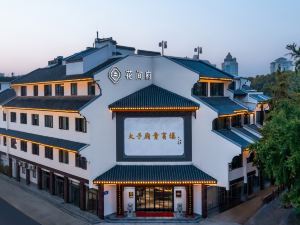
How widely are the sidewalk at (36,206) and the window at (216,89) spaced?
57.7 ft

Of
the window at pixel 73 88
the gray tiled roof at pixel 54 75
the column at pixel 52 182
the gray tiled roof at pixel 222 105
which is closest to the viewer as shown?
the gray tiled roof at pixel 222 105

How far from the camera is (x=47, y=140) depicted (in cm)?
3609

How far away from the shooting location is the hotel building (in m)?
29.5

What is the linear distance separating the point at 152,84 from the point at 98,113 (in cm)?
646

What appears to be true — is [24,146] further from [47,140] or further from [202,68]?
[202,68]

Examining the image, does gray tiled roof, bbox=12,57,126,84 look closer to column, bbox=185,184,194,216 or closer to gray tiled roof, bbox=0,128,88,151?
gray tiled roof, bbox=0,128,88,151

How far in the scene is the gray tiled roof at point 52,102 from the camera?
32.2 metres

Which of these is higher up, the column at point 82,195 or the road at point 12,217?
the column at point 82,195

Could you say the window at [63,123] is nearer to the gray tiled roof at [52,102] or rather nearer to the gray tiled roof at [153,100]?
the gray tiled roof at [52,102]

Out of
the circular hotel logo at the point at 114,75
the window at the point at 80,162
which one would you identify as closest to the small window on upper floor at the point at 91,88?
the circular hotel logo at the point at 114,75

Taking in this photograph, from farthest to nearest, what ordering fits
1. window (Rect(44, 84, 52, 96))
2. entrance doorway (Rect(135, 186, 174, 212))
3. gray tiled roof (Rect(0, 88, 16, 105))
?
1. gray tiled roof (Rect(0, 88, 16, 105))
2. window (Rect(44, 84, 52, 96))
3. entrance doorway (Rect(135, 186, 174, 212))

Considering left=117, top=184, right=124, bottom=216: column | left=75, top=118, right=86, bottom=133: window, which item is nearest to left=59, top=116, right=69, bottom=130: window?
left=75, top=118, right=86, bottom=133: window

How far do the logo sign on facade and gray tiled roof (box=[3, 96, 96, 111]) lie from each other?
10.1ft

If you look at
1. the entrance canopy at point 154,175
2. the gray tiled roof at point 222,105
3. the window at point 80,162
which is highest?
the gray tiled roof at point 222,105
